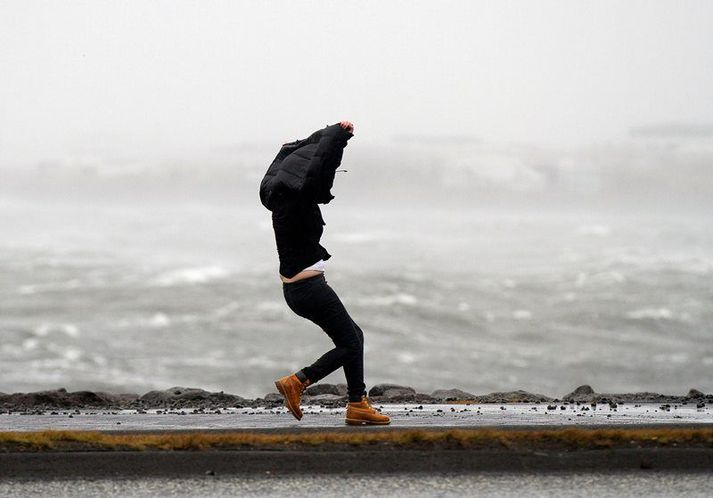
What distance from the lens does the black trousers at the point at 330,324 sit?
10.9 metres

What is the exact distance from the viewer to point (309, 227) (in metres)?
10.9

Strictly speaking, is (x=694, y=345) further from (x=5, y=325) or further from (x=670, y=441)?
(x=670, y=441)

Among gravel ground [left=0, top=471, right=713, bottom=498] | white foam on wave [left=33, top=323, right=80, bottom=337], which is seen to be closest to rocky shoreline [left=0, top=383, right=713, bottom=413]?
gravel ground [left=0, top=471, right=713, bottom=498]

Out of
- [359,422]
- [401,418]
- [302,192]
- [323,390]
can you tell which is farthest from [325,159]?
[323,390]

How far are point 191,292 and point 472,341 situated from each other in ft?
130

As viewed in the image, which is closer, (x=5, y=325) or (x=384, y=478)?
(x=384, y=478)

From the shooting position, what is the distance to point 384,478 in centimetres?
907

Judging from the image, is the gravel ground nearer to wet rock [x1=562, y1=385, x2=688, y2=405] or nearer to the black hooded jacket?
the black hooded jacket

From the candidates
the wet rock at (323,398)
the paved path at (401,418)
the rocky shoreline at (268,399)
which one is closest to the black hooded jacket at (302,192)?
the paved path at (401,418)

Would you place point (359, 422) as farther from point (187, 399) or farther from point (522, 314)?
point (522, 314)

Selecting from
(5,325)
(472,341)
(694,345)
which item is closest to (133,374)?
(5,325)

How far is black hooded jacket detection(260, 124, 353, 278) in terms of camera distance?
10.7 m

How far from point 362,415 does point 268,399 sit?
15.7ft

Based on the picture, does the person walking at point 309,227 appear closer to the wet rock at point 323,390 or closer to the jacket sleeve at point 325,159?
the jacket sleeve at point 325,159
